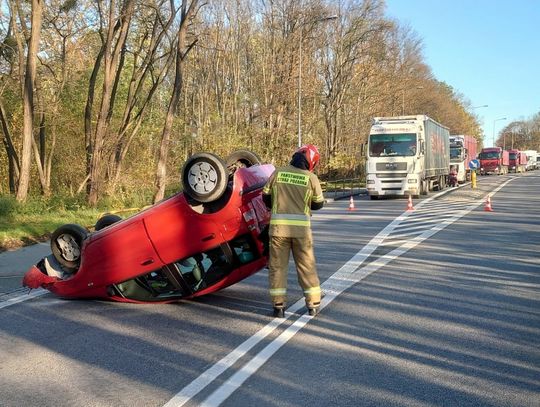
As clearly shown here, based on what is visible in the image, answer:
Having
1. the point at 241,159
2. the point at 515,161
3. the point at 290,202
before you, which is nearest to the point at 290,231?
the point at 290,202

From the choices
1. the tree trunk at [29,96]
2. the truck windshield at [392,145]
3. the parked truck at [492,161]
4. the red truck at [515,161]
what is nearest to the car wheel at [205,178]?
the tree trunk at [29,96]

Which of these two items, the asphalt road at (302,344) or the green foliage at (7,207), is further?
the green foliage at (7,207)

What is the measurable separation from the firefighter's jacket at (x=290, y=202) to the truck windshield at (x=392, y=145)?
62.9 feet

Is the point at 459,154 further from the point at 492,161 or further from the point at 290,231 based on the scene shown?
the point at 290,231

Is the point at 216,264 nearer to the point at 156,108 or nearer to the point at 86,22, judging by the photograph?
the point at 86,22

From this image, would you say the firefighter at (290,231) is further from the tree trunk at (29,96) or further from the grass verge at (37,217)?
the tree trunk at (29,96)

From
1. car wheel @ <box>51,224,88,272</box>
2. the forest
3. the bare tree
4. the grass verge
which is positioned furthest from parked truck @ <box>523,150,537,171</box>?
car wheel @ <box>51,224,88,272</box>

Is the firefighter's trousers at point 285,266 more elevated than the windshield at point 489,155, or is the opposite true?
the windshield at point 489,155

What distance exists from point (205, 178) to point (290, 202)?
1.01 metres

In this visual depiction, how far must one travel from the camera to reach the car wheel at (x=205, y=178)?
6.32 meters

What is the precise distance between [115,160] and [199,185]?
1790 centimetres

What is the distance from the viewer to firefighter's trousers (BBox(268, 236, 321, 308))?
241 inches

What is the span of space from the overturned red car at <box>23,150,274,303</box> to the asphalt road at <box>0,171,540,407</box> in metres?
0.26

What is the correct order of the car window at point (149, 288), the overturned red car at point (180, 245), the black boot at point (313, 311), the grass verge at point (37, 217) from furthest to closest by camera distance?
the grass verge at point (37, 217), the car window at point (149, 288), the overturned red car at point (180, 245), the black boot at point (313, 311)
